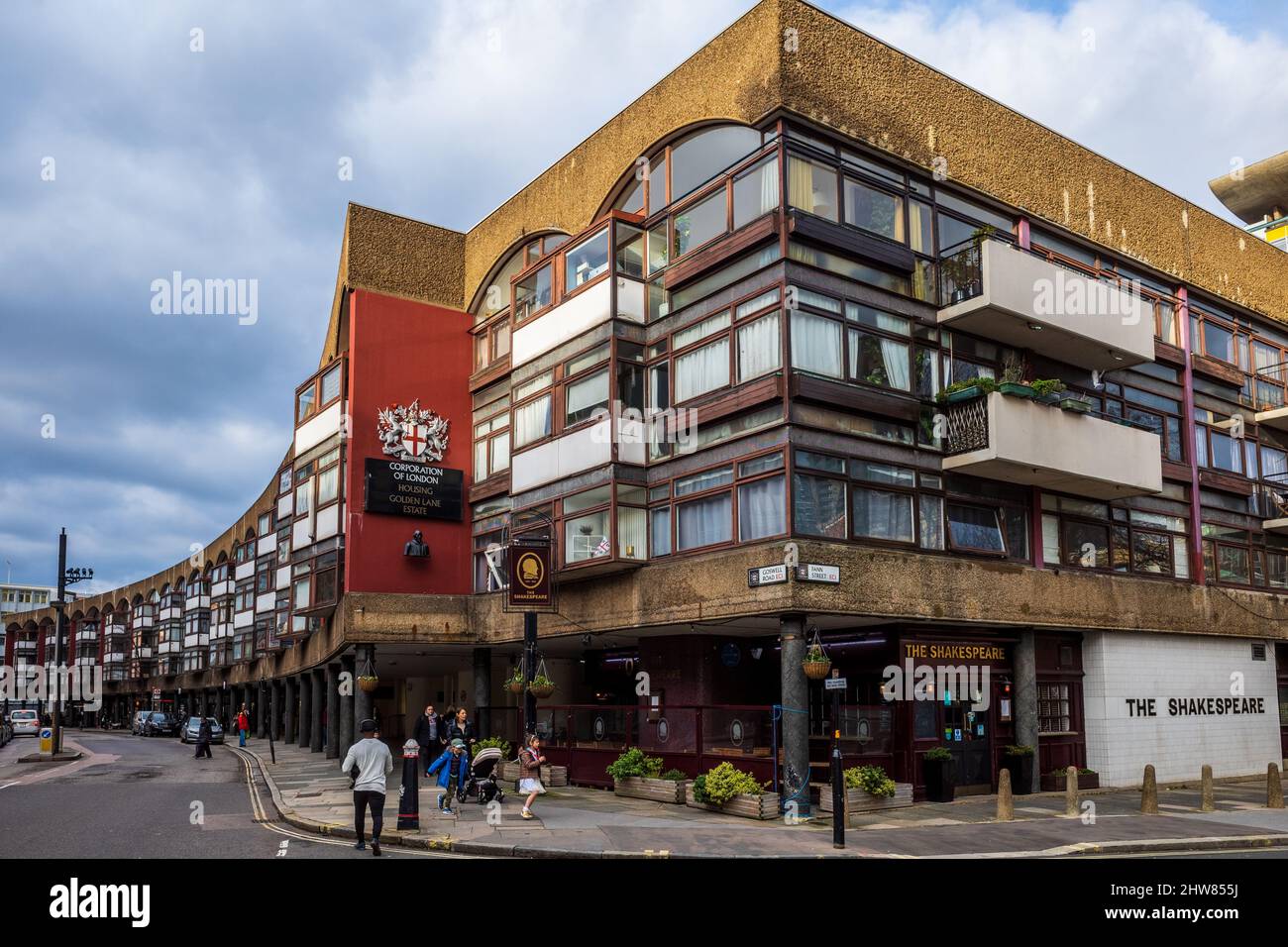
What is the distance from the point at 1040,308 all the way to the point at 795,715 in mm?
10852

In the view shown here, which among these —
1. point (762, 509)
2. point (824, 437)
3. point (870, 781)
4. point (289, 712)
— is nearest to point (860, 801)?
point (870, 781)

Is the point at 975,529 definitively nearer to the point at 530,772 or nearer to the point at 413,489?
the point at 530,772

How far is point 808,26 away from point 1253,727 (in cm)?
2185

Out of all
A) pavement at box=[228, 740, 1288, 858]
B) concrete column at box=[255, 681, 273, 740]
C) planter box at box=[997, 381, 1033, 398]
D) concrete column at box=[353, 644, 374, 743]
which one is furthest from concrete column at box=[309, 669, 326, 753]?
planter box at box=[997, 381, 1033, 398]

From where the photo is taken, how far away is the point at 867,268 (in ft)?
75.2

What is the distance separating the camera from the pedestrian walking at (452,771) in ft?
64.8

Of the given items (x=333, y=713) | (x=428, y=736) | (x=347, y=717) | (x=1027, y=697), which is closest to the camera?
(x=1027, y=697)

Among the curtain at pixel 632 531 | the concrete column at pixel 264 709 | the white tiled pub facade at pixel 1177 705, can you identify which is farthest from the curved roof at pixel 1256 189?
the concrete column at pixel 264 709

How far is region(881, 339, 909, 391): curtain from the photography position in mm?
22784

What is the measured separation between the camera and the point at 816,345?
851 inches

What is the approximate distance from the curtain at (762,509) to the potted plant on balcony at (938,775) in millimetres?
5711

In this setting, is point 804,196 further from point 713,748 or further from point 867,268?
point 713,748

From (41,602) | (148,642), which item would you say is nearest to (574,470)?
(148,642)

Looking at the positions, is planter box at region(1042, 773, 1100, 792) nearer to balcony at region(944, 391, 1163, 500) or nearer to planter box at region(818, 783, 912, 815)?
planter box at region(818, 783, 912, 815)
